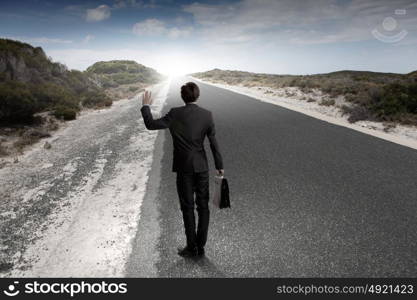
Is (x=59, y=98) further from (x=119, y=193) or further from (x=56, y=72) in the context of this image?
(x=119, y=193)

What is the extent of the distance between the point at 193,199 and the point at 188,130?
0.79 m

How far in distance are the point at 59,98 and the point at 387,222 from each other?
706 inches

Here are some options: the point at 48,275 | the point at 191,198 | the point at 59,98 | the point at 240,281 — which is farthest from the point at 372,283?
the point at 59,98

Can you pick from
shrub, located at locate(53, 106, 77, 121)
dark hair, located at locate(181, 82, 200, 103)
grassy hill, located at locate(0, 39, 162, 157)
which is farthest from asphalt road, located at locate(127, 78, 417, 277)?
shrub, located at locate(53, 106, 77, 121)

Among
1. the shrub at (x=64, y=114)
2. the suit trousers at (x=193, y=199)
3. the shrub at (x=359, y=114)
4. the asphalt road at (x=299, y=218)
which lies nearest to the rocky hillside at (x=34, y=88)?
the shrub at (x=64, y=114)

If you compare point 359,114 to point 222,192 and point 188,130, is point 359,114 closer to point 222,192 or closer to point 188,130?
point 222,192

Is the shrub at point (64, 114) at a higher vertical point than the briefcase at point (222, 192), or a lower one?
lower

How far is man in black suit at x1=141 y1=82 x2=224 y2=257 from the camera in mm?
3043

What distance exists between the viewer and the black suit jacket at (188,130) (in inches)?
120

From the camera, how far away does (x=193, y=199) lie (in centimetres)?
322

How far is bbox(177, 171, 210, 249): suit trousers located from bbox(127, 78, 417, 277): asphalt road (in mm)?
267

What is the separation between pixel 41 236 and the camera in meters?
4.00

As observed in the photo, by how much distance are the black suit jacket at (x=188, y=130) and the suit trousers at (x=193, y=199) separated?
112 mm

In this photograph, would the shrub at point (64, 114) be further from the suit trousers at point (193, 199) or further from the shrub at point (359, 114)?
the shrub at point (359, 114)
